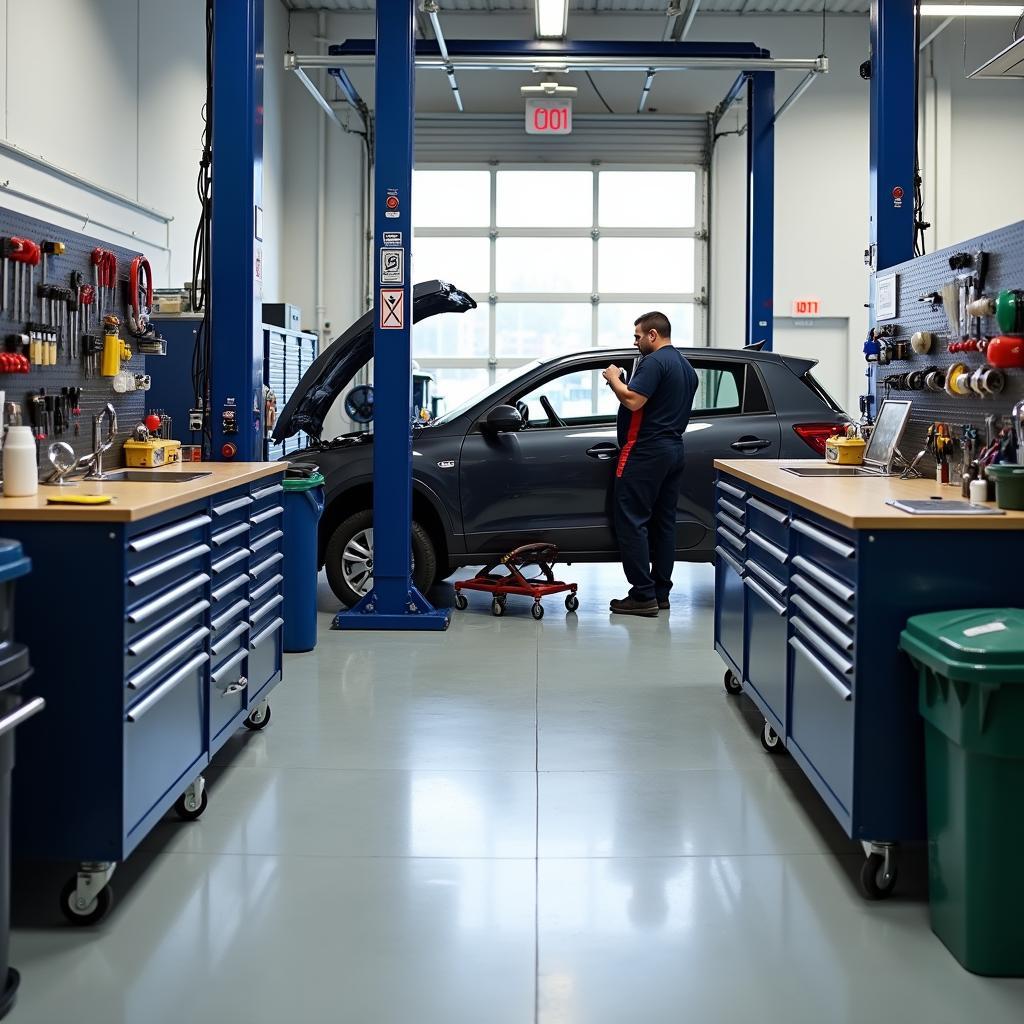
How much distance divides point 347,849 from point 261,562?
4.14 ft

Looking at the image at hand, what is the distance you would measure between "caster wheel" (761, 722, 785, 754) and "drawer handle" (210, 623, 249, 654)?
1.71 m

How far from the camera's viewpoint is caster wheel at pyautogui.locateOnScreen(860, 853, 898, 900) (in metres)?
2.75

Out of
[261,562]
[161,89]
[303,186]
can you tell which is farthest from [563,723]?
[303,186]

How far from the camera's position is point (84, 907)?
8.47 ft

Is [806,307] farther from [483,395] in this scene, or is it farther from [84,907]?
[84,907]

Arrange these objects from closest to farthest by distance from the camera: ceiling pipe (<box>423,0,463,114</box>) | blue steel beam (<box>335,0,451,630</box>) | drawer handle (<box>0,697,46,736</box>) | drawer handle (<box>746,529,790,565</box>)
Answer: drawer handle (<box>0,697,46,736</box>), drawer handle (<box>746,529,790,565</box>), blue steel beam (<box>335,0,451,630</box>), ceiling pipe (<box>423,0,463,114</box>)

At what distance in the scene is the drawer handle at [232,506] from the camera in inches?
134

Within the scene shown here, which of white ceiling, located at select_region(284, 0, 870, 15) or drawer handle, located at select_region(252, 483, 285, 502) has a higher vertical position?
white ceiling, located at select_region(284, 0, 870, 15)

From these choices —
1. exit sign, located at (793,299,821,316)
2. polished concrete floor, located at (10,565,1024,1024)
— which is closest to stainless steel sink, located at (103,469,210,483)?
polished concrete floor, located at (10,565,1024,1024)

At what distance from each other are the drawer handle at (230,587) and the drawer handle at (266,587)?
13cm

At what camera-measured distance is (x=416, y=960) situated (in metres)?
2.44

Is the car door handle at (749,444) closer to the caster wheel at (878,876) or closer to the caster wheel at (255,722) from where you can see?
the caster wheel at (255,722)

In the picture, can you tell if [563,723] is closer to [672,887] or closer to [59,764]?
[672,887]

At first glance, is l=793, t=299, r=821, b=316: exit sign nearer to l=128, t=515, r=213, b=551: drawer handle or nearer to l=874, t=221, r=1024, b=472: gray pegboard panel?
l=874, t=221, r=1024, b=472: gray pegboard panel
